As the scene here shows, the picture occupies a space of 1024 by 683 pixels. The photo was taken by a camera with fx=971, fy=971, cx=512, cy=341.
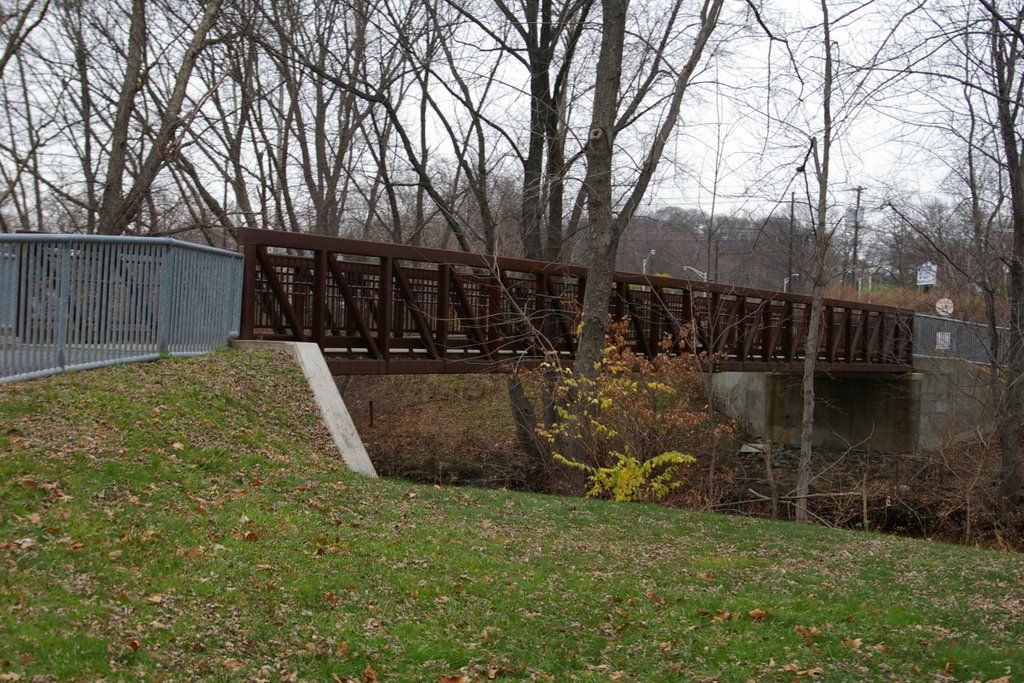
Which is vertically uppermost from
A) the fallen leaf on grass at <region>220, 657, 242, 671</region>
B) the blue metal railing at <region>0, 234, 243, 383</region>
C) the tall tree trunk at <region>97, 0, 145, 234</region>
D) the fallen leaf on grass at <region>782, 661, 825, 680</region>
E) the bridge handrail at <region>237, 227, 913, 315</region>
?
the tall tree trunk at <region>97, 0, 145, 234</region>

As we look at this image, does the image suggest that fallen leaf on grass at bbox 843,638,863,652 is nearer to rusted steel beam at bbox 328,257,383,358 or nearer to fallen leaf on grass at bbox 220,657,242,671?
fallen leaf on grass at bbox 220,657,242,671

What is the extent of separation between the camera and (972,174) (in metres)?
23.3

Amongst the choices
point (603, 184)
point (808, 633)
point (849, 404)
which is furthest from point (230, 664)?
point (849, 404)

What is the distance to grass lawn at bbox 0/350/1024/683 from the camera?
578 centimetres

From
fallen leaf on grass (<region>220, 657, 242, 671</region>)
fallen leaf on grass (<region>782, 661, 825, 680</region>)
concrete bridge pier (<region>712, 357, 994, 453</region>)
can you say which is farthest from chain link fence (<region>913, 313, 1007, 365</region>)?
fallen leaf on grass (<region>220, 657, 242, 671</region>)

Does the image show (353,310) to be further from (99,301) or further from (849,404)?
(849,404)

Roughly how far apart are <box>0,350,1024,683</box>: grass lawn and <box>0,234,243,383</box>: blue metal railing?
435mm

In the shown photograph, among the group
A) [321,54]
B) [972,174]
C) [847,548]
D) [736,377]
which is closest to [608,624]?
[847,548]

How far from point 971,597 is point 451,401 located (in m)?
24.4

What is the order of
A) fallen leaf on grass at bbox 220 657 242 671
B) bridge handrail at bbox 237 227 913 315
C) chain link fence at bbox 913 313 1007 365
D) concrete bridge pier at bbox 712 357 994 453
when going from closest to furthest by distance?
fallen leaf on grass at bbox 220 657 242 671, bridge handrail at bbox 237 227 913 315, concrete bridge pier at bbox 712 357 994 453, chain link fence at bbox 913 313 1007 365

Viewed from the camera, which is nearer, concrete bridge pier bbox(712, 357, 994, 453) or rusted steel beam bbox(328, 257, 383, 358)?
rusted steel beam bbox(328, 257, 383, 358)

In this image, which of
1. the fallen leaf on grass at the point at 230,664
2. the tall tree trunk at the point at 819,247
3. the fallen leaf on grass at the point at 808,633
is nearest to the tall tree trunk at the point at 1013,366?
the tall tree trunk at the point at 819,247

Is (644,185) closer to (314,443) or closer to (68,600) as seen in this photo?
(314,443)

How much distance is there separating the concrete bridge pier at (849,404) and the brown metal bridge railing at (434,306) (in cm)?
1079
